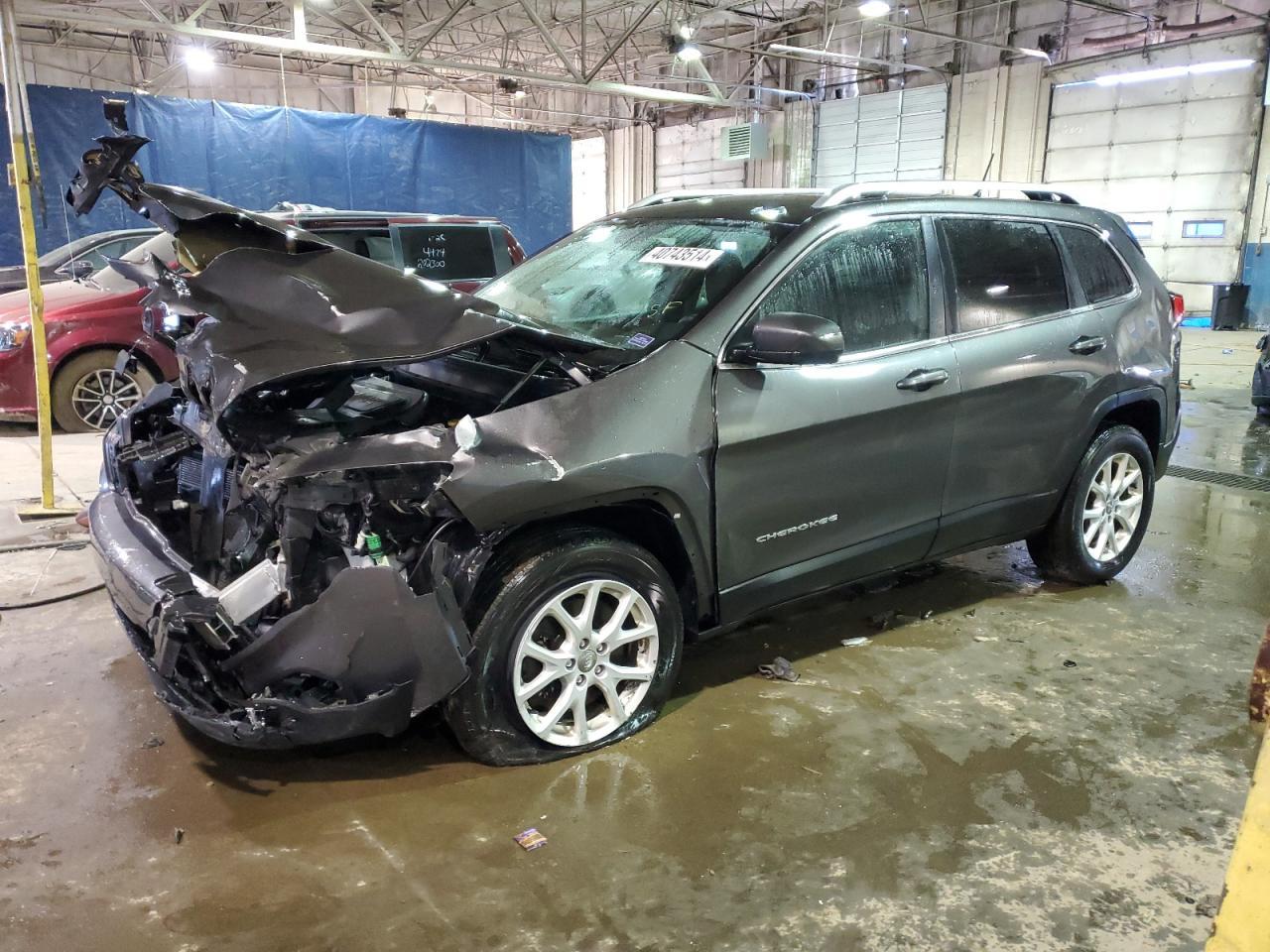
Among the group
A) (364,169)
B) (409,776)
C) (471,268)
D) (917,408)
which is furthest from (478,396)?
(364,169)

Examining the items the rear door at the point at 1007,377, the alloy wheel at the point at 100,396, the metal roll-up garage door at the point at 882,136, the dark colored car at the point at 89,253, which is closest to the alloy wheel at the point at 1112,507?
the rear door at the point at 1007,377

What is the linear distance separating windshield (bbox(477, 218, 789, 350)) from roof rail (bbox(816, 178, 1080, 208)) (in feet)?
1.08

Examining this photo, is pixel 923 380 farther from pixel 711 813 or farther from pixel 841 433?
pixel 711 813

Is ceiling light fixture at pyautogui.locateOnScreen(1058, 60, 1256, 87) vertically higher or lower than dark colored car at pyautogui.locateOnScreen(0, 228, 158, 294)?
higher

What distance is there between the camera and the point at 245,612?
253cm

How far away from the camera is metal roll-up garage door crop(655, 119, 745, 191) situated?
24594mm

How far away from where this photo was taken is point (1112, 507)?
175 inches

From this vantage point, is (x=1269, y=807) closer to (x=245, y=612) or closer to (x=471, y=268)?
(x=245, y=612)

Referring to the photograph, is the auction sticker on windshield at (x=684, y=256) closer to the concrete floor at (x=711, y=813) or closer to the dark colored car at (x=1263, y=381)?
the concrete floor at (x=711, y=813)

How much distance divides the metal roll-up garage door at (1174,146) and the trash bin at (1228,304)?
0.58 m

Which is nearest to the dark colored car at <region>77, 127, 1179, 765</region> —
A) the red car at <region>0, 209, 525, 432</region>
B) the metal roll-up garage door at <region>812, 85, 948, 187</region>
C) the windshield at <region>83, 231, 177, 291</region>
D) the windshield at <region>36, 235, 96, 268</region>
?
the red car at <region>0, 209, 525, 432</region>

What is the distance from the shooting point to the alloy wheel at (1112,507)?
171 inches

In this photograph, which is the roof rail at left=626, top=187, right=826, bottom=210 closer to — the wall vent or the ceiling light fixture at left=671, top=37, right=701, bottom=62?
the ceiling light fixture at left=671, top=37, right=701, bottom=62

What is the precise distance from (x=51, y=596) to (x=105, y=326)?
3.67 metres
